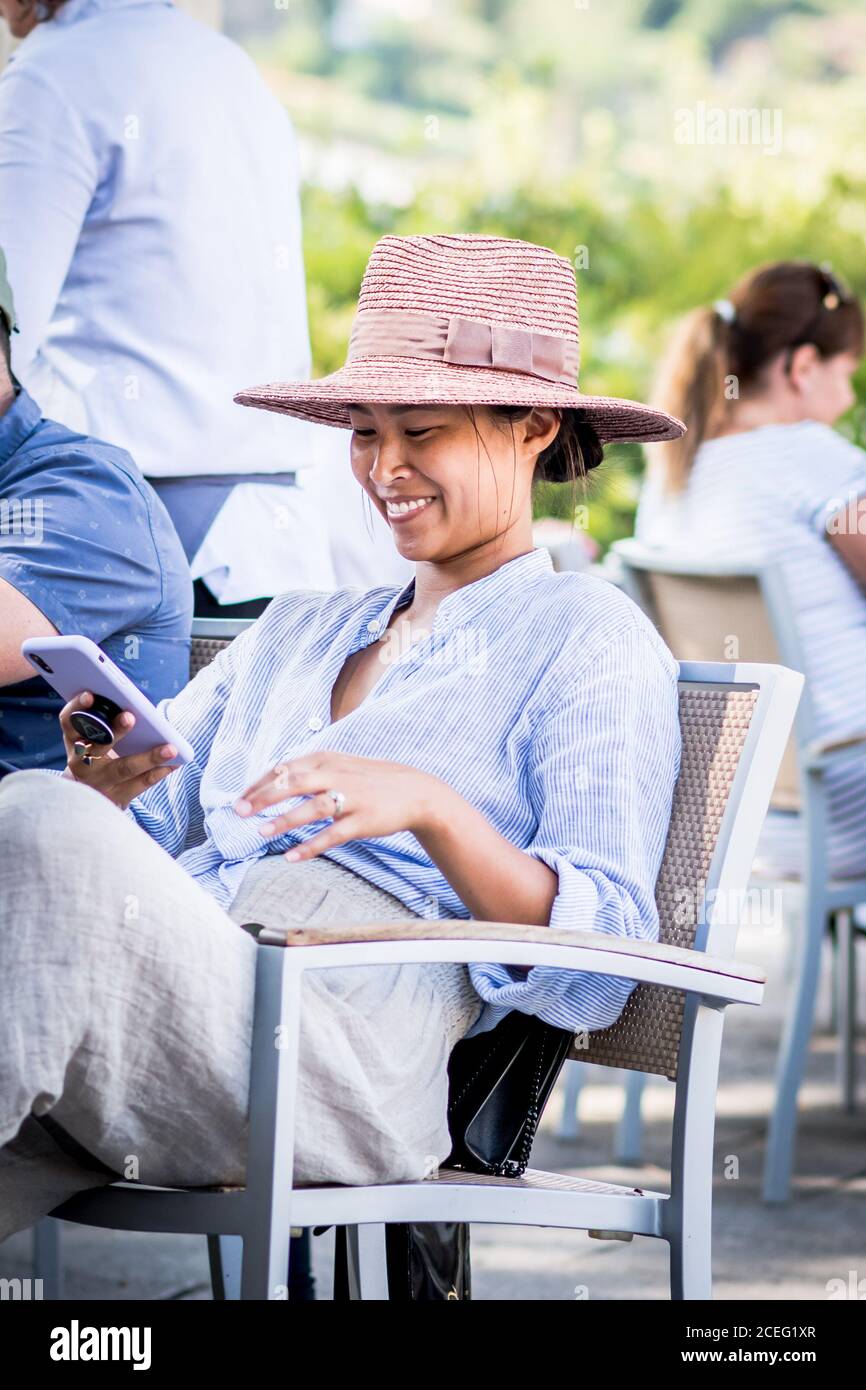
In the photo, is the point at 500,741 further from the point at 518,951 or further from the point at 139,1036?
the point at 139,1036

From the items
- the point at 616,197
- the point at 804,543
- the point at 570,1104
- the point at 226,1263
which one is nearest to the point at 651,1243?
the point at 570,1104

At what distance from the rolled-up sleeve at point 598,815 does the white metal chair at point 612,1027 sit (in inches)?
1.9

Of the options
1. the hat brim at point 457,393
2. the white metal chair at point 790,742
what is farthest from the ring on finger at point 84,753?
the white metal chair at point 790,742

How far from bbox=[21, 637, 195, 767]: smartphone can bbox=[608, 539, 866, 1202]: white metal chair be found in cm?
170

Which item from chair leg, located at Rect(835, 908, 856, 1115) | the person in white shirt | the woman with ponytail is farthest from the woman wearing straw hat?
chair leg, located at Rect(835, 908, 856, 1115)

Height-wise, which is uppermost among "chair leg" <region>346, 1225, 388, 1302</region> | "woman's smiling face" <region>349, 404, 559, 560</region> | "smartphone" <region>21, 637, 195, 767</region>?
"woman's smiling face" <region>349, 404, 559, 560</region>

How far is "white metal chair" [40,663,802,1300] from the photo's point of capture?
154 cm

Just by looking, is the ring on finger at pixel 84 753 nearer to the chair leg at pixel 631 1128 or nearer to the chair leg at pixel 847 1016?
the chair leg at pixel 631 1128

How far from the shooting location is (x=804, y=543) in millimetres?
3711

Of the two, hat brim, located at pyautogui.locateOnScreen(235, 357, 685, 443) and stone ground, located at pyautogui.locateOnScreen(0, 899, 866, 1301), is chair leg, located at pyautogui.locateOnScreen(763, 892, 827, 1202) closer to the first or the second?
stone ground, located at pyautogui.locateOnScreen(0, 899, 866, 1301)

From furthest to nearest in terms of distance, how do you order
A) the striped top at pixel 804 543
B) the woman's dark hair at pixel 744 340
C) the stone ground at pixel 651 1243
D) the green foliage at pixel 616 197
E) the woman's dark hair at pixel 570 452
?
the green foliage at pixel 616 197 < the woman's dark hair at pixel 744 340 < the striped top at pixel 804 543 < the stone ground at pixel 651 1243 < the woman's dark hair at pixel 570 452

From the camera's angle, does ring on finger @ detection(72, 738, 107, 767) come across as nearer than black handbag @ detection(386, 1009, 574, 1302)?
No

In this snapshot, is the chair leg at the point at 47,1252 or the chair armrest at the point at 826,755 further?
the chair armrest at the point at 826,755

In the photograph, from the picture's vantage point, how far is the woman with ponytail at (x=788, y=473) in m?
3.59
